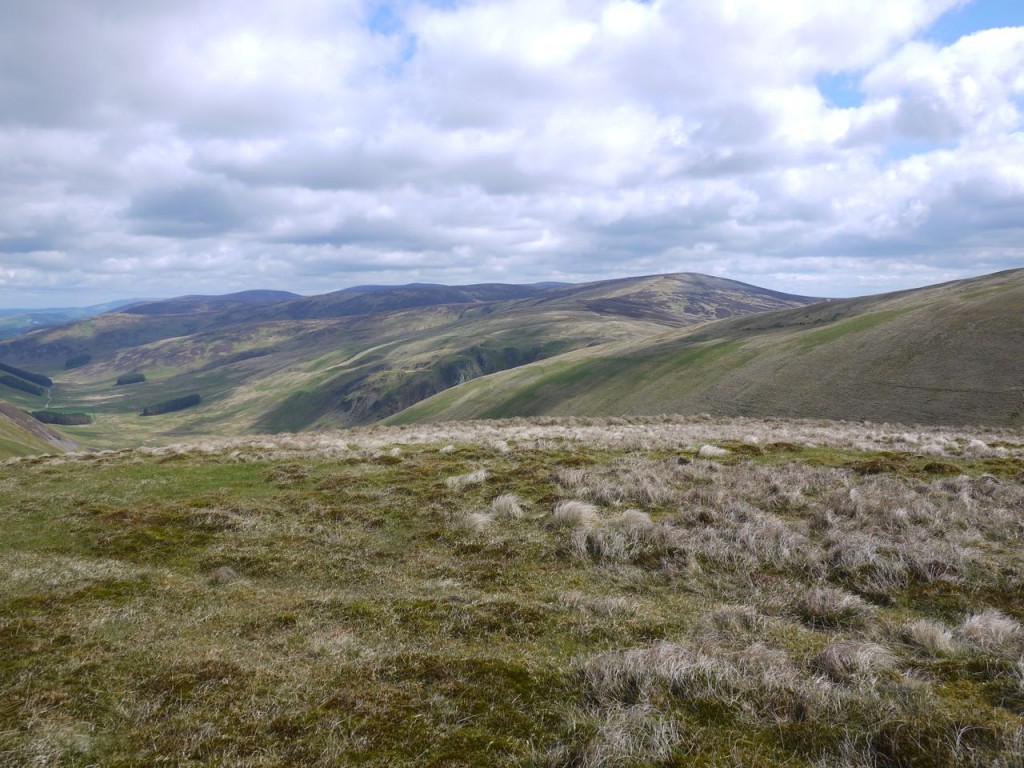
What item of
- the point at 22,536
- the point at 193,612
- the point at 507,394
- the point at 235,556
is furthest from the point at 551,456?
the point at 507,394

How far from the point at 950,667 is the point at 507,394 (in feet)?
382

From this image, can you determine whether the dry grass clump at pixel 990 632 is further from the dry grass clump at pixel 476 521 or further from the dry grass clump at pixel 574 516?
the dry grass clump at pixel 476 521

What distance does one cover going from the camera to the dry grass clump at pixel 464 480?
19562mm

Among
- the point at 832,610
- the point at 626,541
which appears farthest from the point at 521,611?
the point at 832,610

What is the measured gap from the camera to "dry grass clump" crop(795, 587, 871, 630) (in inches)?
375

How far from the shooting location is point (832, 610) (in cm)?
980

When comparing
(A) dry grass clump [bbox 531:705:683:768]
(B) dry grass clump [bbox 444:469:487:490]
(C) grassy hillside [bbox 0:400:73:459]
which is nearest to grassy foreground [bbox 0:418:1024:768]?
(A) dry grass clump [bbox 531:705:683:768]

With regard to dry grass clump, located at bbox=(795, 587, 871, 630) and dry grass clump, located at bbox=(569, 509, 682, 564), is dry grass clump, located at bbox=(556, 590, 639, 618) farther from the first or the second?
dry grass clump, located at bbox=(795, 587, 871, 630)

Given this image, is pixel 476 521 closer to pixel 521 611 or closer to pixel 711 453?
pixel 521 611

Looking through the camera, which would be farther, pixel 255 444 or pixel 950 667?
pixel 255 444

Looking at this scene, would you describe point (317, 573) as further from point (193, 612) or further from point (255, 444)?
point (255, 444)

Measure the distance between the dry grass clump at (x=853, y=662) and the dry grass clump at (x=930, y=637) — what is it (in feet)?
2.43

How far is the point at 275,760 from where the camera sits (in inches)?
254

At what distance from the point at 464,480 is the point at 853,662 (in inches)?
548
